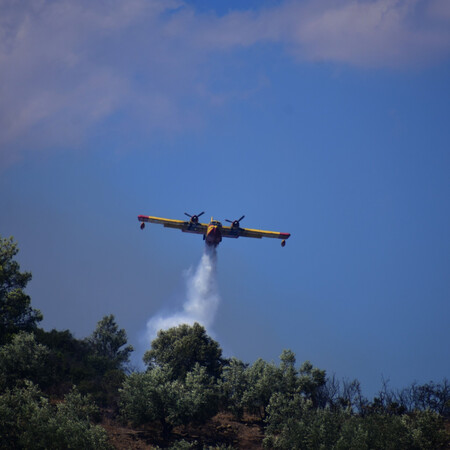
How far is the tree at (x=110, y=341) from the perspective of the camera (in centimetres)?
7412

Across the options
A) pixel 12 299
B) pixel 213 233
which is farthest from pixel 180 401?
pixel 213 233

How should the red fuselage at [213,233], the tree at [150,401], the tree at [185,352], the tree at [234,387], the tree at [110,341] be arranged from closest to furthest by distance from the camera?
the tree at [150,401] < the tree at [234,387] < the tree at [185,352] < the tree at [110,341] < the red fuselage at [213,233]

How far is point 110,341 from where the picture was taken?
75500 mm

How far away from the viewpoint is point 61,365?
2314 inches

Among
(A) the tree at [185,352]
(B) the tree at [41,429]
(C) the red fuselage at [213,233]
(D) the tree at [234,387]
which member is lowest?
(B) the tree at [41,429]

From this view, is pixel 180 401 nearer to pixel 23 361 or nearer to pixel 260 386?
pixel 260 386

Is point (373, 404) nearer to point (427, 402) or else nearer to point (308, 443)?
point (427, 402)

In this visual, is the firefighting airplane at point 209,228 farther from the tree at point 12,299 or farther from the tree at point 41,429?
the tree at point 41,429

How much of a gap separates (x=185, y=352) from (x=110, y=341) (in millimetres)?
17488

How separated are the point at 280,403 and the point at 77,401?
56.7 ft

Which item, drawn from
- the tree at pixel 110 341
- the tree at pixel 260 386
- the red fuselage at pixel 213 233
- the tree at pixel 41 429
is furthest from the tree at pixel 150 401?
the red fuselage at pixel 213 233

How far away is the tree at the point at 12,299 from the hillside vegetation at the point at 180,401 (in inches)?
4.1

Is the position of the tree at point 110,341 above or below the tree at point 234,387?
above

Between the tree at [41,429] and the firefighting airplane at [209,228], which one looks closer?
the tree at [41,429]
